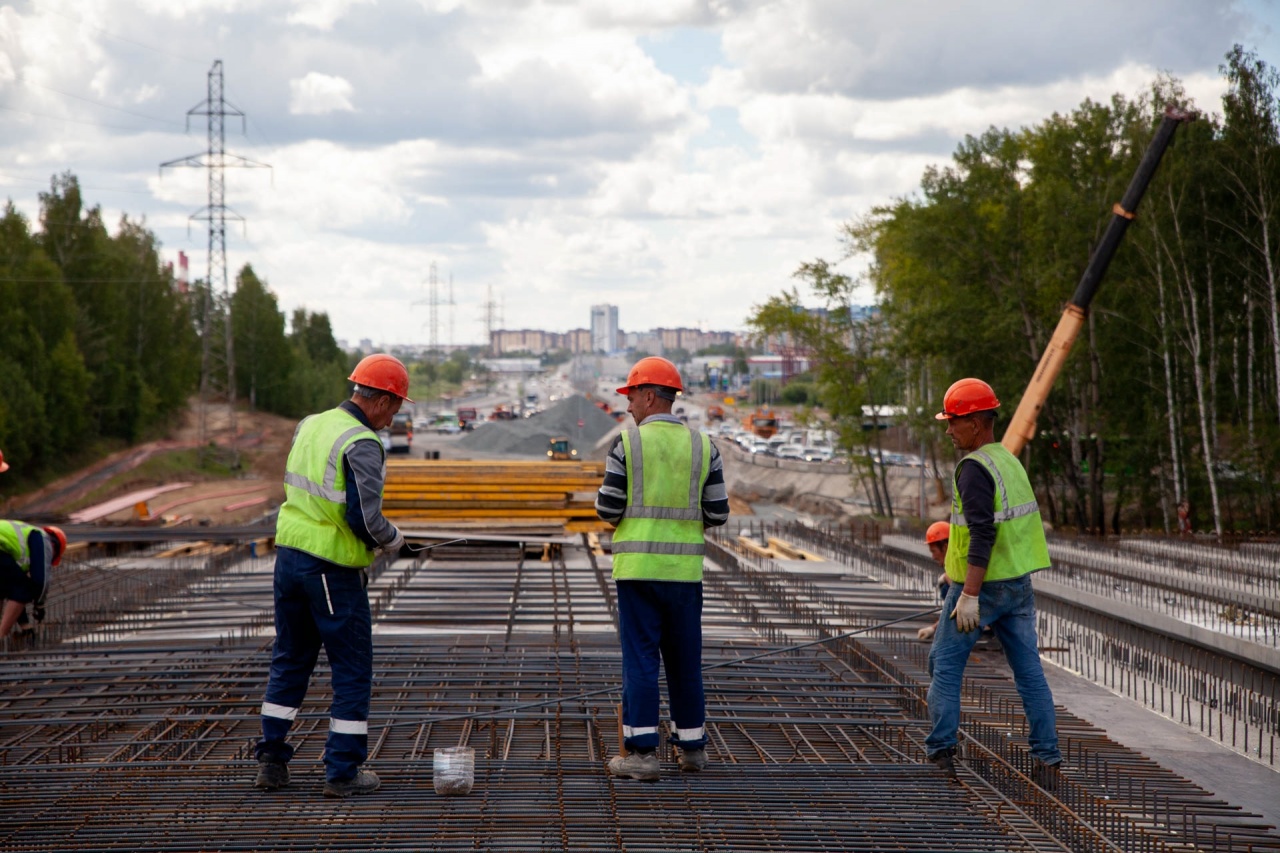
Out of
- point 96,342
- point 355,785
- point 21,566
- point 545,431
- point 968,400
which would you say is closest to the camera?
point 355,785

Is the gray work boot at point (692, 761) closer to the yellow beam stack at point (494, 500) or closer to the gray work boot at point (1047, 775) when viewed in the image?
the gray work boot at point (1047, 775)

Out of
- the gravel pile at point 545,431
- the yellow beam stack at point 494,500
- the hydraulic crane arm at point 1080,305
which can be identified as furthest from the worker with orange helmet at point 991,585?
the gravel pile at point 545,431

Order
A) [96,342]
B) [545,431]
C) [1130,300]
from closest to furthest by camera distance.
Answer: [1130,300]
[96,342]
[545,431]

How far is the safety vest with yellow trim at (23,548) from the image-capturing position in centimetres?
642

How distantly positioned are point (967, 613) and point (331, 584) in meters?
2.73

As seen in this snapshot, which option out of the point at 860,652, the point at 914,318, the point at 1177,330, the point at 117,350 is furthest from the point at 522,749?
the point at 117,350

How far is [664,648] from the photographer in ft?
17.1

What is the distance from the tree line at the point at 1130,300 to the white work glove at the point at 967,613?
61.7 feet

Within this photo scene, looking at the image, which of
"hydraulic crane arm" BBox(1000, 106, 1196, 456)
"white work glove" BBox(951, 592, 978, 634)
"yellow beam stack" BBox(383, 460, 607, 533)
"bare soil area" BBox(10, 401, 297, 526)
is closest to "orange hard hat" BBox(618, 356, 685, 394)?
"white work glove" BBox(951, 592, 978, 634)

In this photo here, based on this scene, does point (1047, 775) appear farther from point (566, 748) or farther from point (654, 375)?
point (654, 375)

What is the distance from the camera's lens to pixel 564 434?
195 feet

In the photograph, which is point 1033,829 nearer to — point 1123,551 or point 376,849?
point 376,849

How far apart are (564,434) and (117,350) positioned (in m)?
21.1

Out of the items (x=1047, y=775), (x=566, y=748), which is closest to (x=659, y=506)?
(x=566, y=748)
